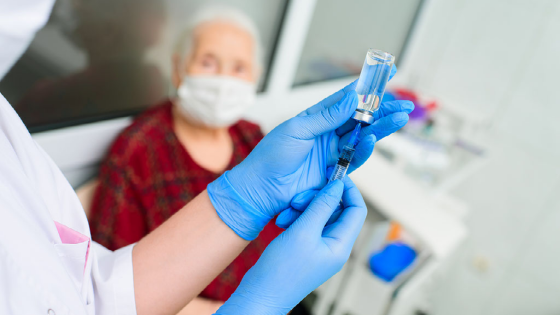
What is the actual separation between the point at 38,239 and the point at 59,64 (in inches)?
31.8

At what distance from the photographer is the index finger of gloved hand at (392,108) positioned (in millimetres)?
650

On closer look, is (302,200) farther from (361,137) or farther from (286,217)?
(361,137)

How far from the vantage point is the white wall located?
1.84 metres

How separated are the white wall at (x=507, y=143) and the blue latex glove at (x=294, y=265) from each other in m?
1.74

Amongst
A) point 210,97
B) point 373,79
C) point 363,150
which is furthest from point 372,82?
point 210,97

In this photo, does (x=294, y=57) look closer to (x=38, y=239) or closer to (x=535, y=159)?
(x=535, y=159)

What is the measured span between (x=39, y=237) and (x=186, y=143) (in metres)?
0.85

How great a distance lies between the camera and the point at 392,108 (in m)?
0.66

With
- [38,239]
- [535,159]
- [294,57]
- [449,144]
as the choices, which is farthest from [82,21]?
[535,159]

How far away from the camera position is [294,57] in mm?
1757

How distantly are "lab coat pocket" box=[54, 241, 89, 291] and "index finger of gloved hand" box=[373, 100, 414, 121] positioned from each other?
54cm

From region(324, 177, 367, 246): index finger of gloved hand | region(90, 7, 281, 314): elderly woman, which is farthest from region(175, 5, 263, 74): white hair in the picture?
region(324, 177, 367, 246): index finger of gloved hand

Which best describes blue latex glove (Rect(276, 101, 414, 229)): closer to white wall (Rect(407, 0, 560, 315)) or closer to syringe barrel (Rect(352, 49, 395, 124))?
syringe barrel (Rect(352, 49, 395, 124))

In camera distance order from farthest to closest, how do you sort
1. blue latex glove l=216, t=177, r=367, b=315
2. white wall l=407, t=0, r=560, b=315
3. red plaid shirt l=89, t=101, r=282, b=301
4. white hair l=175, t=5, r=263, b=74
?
Result: white wall l=407, t=0, r=560, b=315 → white hair l=175, t=5, r=263, b=74 → red plaid shirt l=89, t=101, r=282, b=301 → blue latex glove l=216, t=177, r=367, b=315
